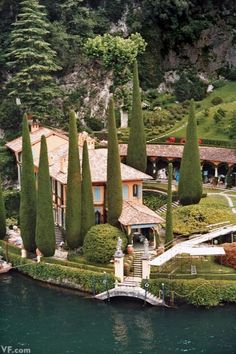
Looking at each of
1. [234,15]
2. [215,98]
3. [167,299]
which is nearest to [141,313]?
[167,299]

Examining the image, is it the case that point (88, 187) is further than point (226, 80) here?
No

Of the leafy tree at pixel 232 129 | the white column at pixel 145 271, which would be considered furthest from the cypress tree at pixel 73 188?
the leafy tree at pixel 232 129

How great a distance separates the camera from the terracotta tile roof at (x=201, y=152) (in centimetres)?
8231

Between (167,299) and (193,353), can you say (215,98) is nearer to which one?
(167,299)

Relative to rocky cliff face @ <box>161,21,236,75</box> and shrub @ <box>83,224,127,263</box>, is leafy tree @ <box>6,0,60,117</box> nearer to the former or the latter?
rocky cliff face @ <box>161,21,236,75</box>

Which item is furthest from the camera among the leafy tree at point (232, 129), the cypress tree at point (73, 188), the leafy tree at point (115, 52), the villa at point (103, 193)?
the leafy tree at point (115, 52)

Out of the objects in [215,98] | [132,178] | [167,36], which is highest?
[167,36]

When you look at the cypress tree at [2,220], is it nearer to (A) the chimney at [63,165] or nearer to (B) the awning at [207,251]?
(A) the chimney at [63,165]

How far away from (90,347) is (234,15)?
67.2 metres

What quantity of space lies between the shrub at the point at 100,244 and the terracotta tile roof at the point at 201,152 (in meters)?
19.9

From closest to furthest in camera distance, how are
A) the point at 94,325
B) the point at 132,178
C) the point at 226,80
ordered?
the point at 94,325 < the point at 132,178 < the point at 226,80

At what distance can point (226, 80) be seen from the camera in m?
107

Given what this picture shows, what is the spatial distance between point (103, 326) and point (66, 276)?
850cm

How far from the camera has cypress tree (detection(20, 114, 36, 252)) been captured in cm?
6700
